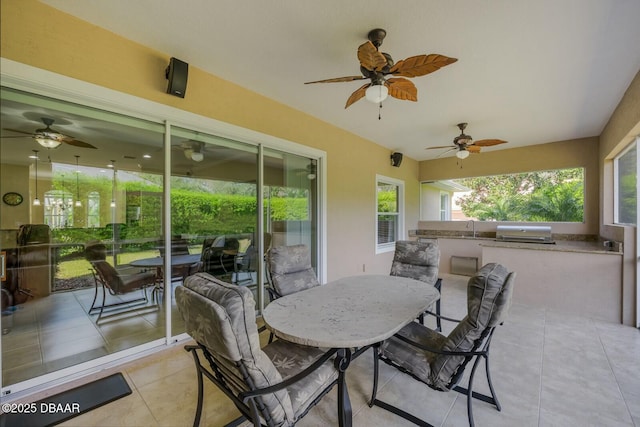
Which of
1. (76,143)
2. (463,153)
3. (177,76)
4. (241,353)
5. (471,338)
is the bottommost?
(471,338)

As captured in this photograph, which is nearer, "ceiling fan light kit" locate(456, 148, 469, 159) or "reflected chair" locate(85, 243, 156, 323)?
"reflected chair" locate(85, 243, 156, 323)

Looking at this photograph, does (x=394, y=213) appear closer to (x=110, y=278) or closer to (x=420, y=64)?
(x=420, y=64)

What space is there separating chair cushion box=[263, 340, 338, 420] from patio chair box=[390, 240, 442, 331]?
1.69m

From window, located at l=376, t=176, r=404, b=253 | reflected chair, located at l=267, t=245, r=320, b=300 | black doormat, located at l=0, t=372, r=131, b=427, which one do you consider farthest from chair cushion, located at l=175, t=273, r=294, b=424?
window, located at l=376, t=176, r=404, b=253

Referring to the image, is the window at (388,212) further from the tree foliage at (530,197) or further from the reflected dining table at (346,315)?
the reflected dining table at (346,315)

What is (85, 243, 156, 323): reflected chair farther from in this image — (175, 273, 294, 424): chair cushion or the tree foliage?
the tree foliage

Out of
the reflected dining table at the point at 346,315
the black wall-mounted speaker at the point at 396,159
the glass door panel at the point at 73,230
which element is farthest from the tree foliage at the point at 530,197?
the glass door panel at the point at 73,230

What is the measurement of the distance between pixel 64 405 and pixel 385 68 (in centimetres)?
328

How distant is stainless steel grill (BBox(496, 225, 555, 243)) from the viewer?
464 centimetres

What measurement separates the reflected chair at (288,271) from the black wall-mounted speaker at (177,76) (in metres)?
1.66

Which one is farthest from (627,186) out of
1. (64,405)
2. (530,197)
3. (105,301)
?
(105,301)

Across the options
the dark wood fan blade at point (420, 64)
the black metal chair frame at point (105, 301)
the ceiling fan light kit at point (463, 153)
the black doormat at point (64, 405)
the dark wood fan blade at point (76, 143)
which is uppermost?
the dark wood fan blade at point (420, 64)

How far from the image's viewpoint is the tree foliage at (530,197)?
491cm

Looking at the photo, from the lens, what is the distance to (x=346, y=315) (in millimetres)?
1722
